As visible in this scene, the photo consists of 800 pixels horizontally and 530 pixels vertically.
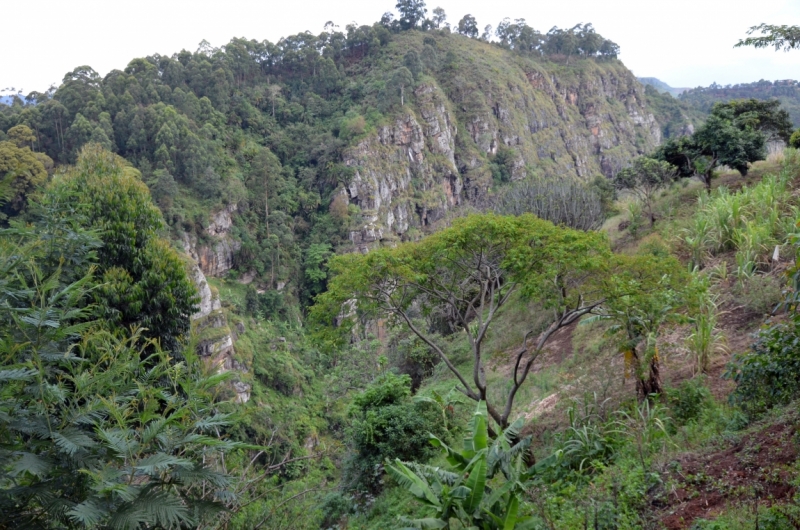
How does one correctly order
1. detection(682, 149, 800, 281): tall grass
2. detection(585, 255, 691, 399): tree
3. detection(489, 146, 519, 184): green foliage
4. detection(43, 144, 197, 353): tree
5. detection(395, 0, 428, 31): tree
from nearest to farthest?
detection(585, 255, 691, 399): tree, detection(682, 149, 800, 281): tall grass, detection(43, 144, 197, 353): tree, detection(489, 146, 519, 184): green foliage, detection(395, 0, 428, 31): tree

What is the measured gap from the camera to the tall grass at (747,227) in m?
8.05

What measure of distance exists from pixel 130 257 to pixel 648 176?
47.2 ft

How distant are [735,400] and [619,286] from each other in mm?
1911

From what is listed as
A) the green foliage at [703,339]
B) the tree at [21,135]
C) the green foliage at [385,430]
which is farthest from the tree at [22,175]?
the green foliage at [703,339]

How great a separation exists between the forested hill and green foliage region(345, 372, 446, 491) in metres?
29.7

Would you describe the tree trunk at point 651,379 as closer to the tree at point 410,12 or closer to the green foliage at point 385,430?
the green foliage at point 385,430

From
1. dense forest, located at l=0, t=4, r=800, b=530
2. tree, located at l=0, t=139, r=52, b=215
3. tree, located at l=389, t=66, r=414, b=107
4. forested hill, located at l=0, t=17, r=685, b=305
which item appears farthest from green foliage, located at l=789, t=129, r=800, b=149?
tree, located at l=389, t=66, r=414, b=107

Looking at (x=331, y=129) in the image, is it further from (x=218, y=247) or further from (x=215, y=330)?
(x=215, y=330)

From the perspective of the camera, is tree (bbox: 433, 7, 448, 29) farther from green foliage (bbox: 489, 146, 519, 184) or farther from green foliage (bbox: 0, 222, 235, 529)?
green foliage (bbox: 0, 222, 235, 529)

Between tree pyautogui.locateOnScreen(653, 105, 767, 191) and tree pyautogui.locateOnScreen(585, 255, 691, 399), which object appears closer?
tree pyautogui.locateOnScreen(585, 255, 691, 399)

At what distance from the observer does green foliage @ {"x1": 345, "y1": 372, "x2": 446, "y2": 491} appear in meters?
7.94

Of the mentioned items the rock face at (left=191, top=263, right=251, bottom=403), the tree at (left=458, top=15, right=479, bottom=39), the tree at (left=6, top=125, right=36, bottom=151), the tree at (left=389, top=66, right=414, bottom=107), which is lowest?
the rock face at (left=191, top=263, right=251, bottom=403)

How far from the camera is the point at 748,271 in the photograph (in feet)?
25.6

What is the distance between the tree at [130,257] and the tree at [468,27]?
79.6 m
